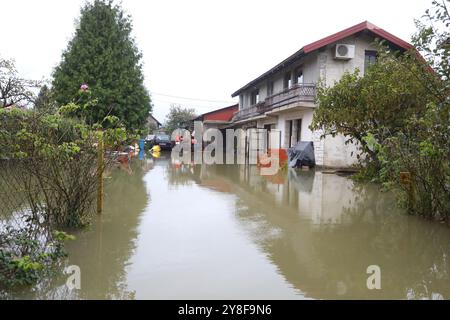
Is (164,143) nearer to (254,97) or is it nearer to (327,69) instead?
(254,97)

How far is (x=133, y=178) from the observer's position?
1355 cm

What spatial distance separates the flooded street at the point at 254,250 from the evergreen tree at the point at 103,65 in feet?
54.3

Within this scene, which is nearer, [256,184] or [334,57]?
[256,184]

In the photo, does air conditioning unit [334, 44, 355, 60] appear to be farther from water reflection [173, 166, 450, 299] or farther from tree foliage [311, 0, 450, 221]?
water reflection [173, 166, 450, 299]

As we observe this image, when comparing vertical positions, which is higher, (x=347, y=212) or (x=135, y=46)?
(x=135, y=46)

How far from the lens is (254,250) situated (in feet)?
17.8

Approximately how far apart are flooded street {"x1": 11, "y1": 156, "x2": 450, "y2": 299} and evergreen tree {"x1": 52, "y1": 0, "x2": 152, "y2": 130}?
54.3ft

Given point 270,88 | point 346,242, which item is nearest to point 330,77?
point 270,88

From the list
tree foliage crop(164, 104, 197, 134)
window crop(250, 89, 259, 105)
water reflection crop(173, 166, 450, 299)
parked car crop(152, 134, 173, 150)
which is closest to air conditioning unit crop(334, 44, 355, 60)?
water reflection crop(173, 166, 450, 299)

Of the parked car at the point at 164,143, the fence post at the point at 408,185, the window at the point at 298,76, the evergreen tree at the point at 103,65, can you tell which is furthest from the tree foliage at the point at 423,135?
the parked car at the point at 164,143

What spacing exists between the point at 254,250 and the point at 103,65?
21.8 metres

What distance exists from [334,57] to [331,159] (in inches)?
187

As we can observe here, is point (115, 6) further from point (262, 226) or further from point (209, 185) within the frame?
point (262, 226)

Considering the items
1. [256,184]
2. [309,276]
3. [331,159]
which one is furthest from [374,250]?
[331,159]
